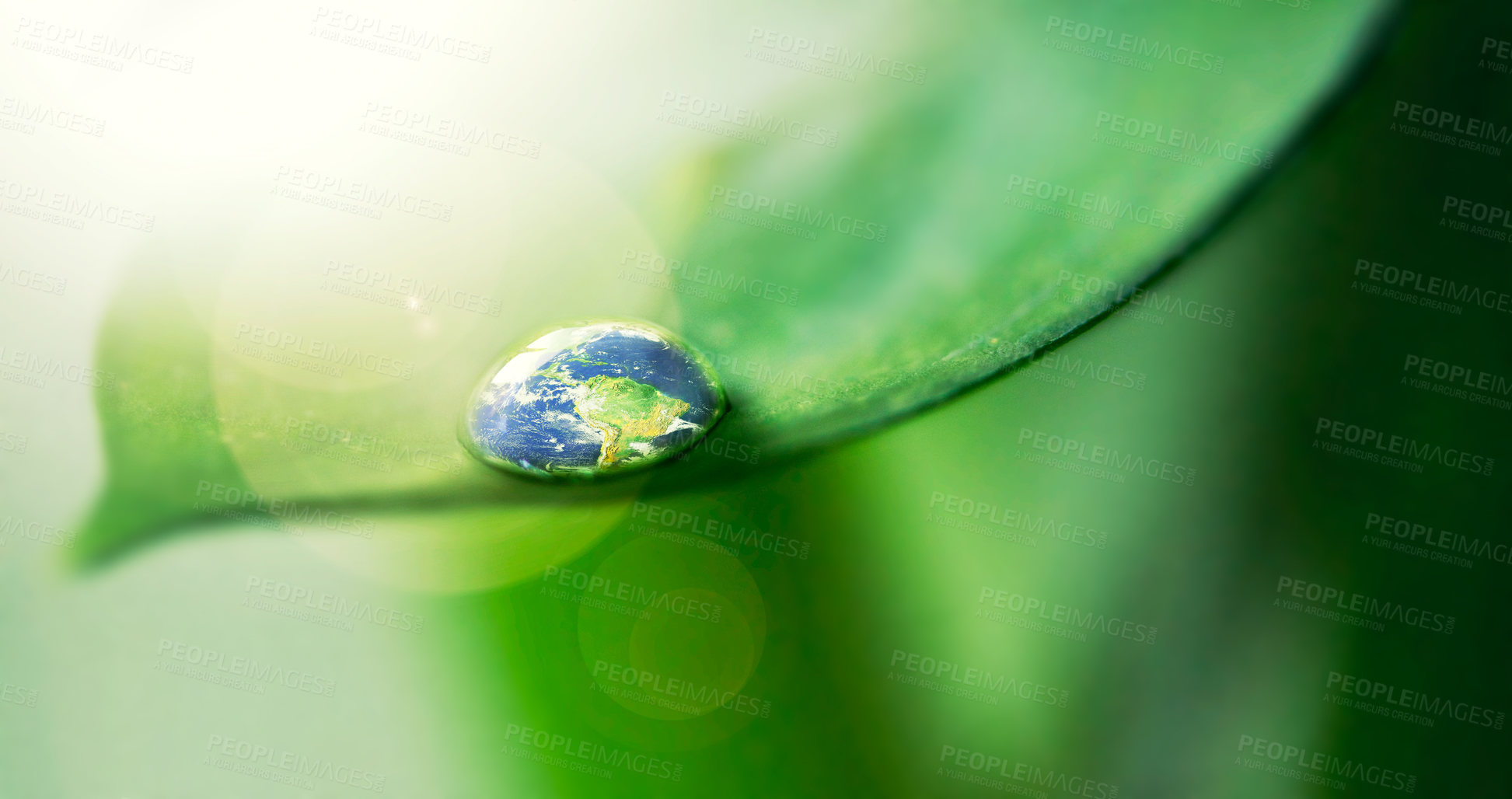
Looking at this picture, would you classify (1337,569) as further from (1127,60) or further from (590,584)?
(590,584)

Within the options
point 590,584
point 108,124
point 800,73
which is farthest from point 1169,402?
point 108,124

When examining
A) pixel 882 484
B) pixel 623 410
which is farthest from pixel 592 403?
pixel 882 484

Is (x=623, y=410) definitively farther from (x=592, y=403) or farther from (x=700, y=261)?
(x=700, y=261)
